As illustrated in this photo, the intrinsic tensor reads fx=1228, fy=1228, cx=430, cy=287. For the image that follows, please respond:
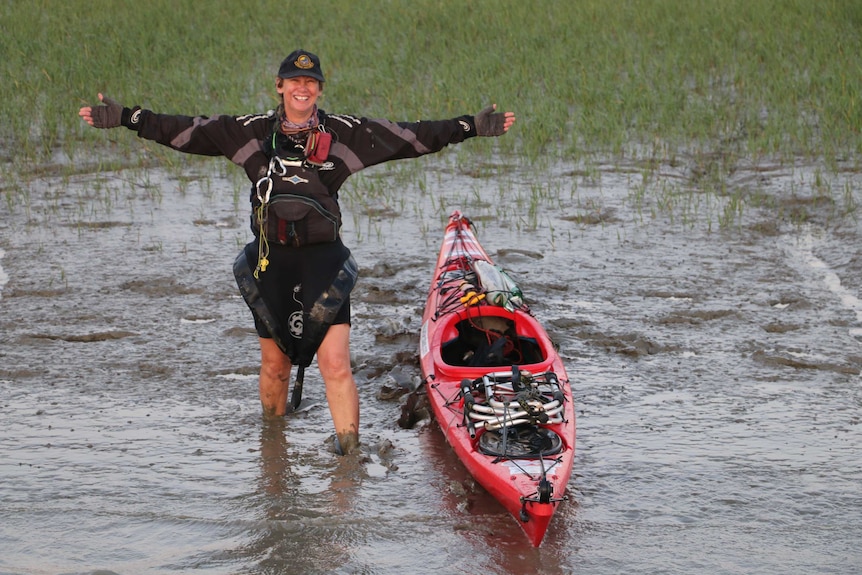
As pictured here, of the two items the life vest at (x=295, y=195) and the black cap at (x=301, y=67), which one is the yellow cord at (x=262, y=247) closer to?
the life vest at (x=295, y=195)

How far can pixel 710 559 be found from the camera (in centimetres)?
493

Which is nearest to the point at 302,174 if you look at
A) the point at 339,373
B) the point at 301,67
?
the point at 301,67

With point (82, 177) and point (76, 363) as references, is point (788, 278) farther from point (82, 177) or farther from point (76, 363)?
point (82, 177)

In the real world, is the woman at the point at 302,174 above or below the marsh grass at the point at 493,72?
below

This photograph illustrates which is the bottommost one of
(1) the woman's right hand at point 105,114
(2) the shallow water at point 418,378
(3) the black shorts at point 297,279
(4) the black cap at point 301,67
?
(2) the shallow water at point 418,378

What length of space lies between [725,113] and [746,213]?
2.64 m

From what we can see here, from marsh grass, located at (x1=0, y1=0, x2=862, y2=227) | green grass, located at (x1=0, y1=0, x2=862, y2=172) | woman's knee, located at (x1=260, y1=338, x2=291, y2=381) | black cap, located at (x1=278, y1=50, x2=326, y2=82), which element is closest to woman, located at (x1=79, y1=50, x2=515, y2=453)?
black cap, located at (x1=278, y1=50, x2=326, y2=82)

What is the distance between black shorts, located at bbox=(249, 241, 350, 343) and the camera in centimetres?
561

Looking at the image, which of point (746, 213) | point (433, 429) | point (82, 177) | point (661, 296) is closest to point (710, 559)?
point (433, 429)

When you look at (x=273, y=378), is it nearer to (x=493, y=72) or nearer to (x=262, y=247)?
(x=262, y=247)

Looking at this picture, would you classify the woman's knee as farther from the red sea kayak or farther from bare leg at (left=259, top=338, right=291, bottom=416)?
the red sea kayak

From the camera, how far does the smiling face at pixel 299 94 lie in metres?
5.45

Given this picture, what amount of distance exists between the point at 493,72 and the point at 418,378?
756cm

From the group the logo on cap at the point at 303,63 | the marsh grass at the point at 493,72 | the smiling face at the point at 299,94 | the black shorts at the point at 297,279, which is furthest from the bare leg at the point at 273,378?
the marsh grass at the point at 493,72
